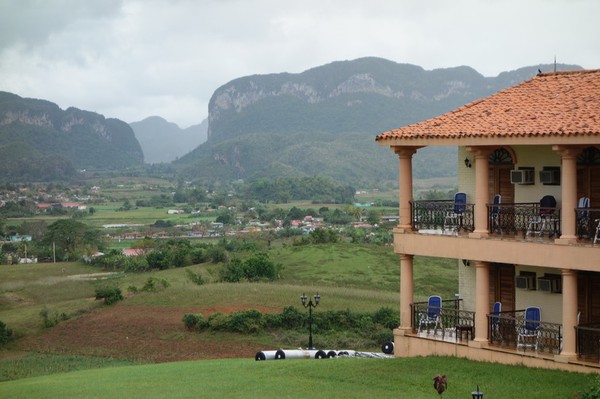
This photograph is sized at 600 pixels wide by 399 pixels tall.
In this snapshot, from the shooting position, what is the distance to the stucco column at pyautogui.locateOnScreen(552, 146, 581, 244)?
1830cm

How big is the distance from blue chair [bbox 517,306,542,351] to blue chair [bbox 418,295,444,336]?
7.03 ft

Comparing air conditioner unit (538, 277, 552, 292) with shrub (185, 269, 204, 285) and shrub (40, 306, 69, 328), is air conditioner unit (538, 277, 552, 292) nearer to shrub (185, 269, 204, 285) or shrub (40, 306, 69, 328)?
shrub (40, 306, 69, 328)

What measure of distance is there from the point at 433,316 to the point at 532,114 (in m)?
4.86

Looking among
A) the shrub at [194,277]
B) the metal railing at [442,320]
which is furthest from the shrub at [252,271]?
the metal railing at [442,320]

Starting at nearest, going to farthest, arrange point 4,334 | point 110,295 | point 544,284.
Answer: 1. point 544,284
2. point 4,334
3. point 110,295

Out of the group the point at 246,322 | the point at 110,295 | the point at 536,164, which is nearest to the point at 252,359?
the point at 536,164

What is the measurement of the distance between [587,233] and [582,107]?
98.8 inches

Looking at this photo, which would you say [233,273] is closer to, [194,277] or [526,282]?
[194,277]

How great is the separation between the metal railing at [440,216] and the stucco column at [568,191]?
3.02 m

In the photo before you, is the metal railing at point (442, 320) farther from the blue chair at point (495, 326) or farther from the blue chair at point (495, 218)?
the blue chair at point (495, 218)

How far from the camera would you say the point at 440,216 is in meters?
21.8

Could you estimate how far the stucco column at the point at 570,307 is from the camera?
18250mm

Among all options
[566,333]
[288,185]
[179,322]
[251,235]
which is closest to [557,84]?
[566,333]

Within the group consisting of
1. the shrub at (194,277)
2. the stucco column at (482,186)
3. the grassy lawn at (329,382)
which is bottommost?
the shrub at (194,277)
